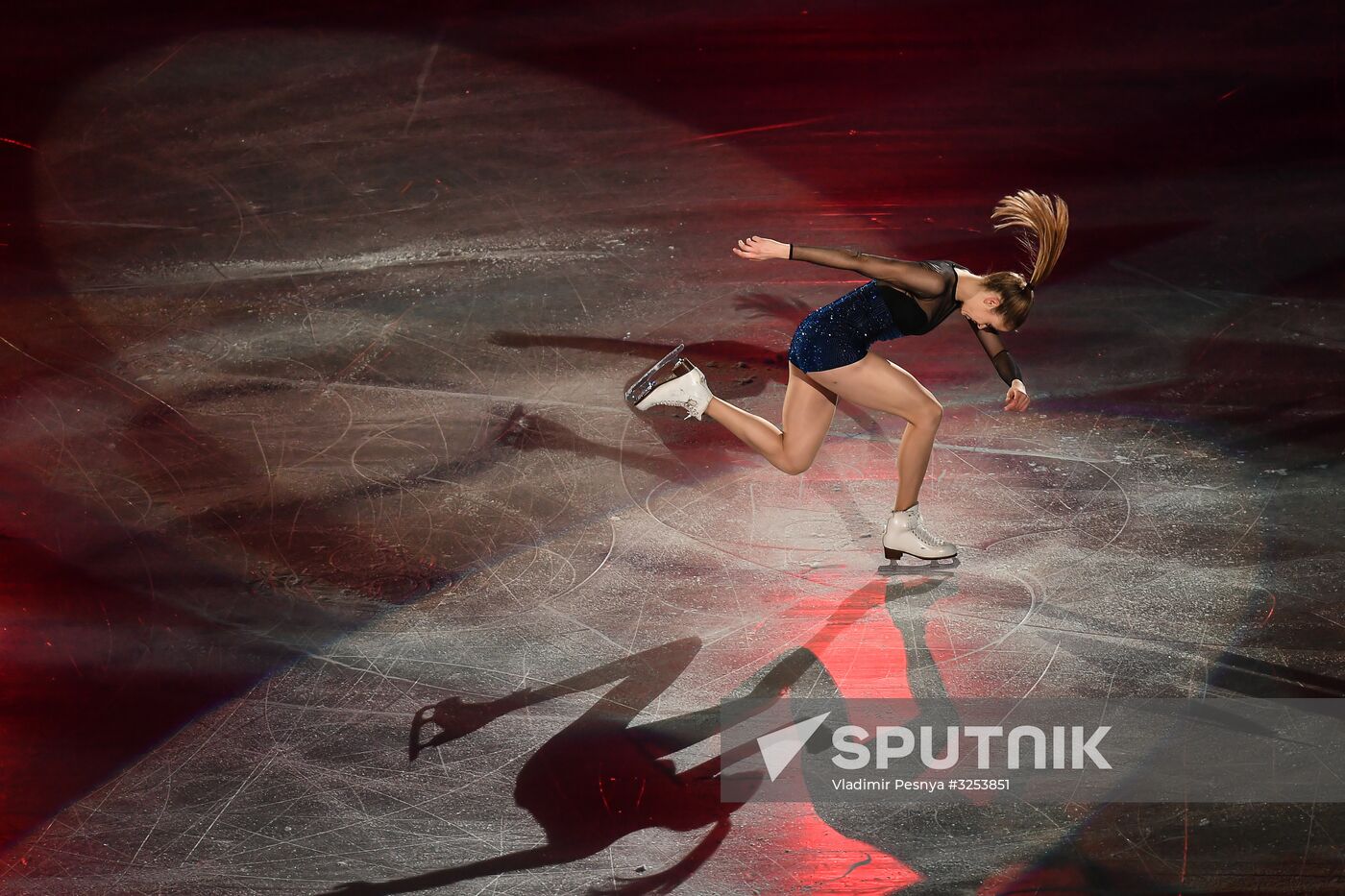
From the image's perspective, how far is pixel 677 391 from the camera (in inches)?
221

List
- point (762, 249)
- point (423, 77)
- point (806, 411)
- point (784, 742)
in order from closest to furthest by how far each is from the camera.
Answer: point (784, 742)
point (762, 249)
point (806, 411)
point (423, 77)

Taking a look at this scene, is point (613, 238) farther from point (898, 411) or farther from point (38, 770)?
point (38, 770)

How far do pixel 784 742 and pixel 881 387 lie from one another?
4.97 feet

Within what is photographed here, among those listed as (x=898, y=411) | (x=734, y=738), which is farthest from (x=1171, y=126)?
(x=734, y=738)

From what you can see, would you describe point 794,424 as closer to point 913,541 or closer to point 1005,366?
point 913,541

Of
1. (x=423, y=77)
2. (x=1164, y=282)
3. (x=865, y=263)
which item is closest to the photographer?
(x=865, y=263)

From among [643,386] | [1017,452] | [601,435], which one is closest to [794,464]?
[643,386]

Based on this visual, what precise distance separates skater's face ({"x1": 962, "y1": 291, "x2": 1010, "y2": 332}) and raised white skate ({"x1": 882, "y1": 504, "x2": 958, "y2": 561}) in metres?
0.84

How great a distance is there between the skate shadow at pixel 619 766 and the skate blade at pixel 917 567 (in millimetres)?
513

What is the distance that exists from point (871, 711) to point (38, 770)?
9.77 feet

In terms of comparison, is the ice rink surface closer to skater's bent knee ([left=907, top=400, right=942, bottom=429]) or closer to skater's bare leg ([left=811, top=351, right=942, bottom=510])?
skater's bare leg ([left=811, top=351, right=942, bottom=510])

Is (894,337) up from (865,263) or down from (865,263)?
down

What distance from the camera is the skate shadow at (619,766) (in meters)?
3.98

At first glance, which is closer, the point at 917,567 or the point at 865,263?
the point at 865,263
